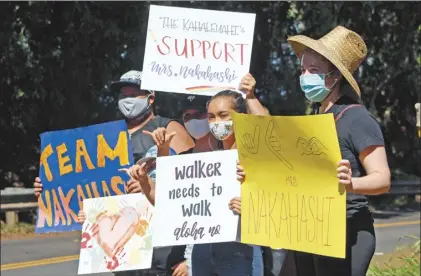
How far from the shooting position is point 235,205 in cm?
392

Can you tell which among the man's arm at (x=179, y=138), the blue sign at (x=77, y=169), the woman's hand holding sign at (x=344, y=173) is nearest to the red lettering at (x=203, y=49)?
the man's arm at (x=179, y=138)

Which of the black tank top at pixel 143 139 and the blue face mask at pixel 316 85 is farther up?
the blue face mask at pixel 316 85

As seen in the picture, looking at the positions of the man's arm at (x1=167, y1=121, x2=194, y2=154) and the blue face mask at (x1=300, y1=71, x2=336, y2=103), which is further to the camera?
the man's arm at (x1=167, y1=121, x2=194, y2=154)

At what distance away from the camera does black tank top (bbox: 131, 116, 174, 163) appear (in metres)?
4.50

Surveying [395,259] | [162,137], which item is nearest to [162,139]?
[162,137]

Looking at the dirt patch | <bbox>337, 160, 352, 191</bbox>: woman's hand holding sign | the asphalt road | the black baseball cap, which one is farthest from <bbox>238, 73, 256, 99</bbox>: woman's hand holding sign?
the asphalt road

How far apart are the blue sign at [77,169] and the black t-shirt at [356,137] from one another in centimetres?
149

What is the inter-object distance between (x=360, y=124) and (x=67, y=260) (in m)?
8.12

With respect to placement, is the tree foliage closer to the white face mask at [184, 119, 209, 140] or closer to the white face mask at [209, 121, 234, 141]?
the white face mask at [184, 119, 209, 140]

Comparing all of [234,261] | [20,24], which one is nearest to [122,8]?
[20,24]

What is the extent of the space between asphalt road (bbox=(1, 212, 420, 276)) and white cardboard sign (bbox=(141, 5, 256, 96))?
4982 mm

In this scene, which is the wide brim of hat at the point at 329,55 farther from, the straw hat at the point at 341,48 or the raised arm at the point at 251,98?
the raised arm at the point at 251,98

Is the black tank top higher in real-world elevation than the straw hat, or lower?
lower

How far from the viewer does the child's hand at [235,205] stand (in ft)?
12.8
